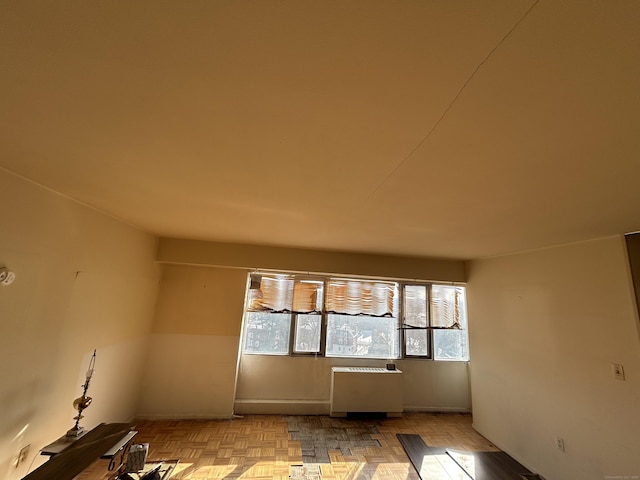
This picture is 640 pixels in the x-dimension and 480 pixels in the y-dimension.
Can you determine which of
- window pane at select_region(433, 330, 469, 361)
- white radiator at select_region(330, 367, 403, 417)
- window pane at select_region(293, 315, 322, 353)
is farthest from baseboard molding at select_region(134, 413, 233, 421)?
window pane at select_region(433, 330, 469, 361)

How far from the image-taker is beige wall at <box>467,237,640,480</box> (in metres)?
2.33

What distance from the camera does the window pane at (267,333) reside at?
4.27 metres

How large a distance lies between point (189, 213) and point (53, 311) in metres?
1.26

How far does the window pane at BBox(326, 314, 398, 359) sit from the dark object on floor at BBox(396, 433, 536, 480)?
4.31ft

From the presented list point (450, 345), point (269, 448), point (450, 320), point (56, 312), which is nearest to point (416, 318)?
point (450, 320)

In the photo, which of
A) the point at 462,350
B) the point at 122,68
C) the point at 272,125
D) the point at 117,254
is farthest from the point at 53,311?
the point at 462,350

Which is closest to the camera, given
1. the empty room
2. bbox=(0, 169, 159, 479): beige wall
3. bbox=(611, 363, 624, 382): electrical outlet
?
the empty room

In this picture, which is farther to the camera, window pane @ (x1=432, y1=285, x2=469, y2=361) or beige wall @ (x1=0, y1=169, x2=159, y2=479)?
window pane @ (x1=432, y1=285, x2=469, y2=361)

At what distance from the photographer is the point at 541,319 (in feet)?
10.1

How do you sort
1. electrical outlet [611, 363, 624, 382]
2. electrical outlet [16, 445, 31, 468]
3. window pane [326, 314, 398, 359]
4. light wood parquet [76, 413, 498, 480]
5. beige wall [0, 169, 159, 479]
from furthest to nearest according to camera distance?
1. window pane [326, 314, 398, 359]
2. light wood parquet [76, 413, 498, 480]
3. electrical outlet [611, 363, 624, 382]
4. electrical outlet [16, 445, 31, 468]
5. beige wall [0, 169, 159, 479]

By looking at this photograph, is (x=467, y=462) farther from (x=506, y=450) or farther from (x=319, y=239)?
(x=319, y=239)

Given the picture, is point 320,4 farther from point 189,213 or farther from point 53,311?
point 53,311

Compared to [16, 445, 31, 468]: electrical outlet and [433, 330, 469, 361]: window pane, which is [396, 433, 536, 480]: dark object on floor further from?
[16, 445, 31, 468]: electrical outlet

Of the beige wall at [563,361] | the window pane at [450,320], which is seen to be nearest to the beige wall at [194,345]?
the window pane at [450,320]
